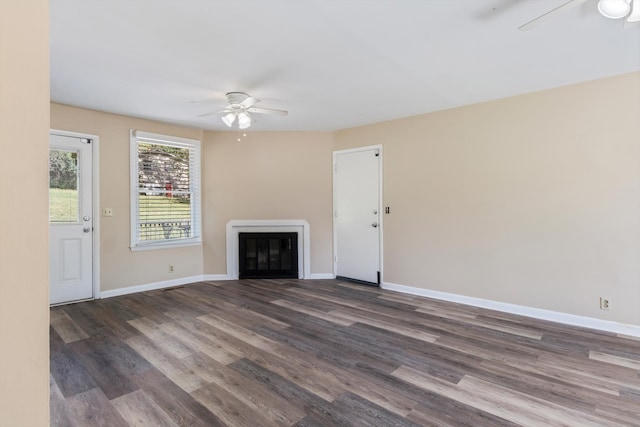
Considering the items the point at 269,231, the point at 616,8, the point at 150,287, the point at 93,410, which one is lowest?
the point at 93,410

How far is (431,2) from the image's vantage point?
197 cm

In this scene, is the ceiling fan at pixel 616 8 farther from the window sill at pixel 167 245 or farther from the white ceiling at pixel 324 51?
the window sill at pixel 167 245

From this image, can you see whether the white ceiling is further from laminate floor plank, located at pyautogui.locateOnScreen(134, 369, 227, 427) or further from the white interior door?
laminate floor plank, located at pyautogui.locateOnScreen(134, 369, 227, 427)

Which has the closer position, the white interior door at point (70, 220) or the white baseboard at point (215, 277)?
the white interior door at point (70, 220)

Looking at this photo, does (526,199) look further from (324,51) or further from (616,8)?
(324,51)

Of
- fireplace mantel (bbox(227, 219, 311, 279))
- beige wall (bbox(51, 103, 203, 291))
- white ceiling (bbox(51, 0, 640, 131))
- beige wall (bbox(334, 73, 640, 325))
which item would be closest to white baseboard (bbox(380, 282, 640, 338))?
beige wall (bbox(334, 73, 640, 325))

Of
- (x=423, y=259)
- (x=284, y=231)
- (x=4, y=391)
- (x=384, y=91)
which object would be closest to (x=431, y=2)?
(x=384, y=91)

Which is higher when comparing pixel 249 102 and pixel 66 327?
pixel 249 102

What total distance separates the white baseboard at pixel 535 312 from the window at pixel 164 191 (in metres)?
3.46

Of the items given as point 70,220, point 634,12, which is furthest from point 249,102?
point 634,12

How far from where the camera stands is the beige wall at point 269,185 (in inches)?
204

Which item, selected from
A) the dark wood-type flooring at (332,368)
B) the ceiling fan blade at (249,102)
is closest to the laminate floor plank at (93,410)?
the dark wood-type flooring at (332,368)

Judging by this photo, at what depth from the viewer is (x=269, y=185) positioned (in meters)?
5.26

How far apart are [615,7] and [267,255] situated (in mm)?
4739
